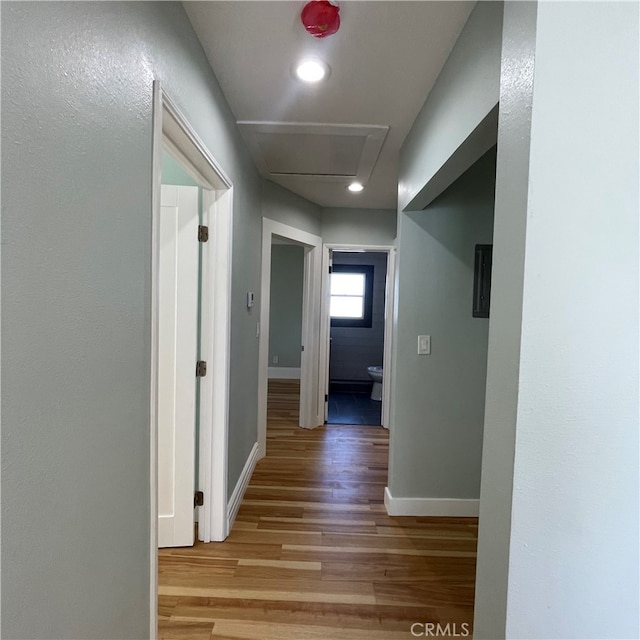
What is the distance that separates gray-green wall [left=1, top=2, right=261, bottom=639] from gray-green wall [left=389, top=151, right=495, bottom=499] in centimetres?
160

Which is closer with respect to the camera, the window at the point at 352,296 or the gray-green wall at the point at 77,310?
the gray-green wall at the point at 77,310

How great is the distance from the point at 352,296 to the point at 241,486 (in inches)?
155

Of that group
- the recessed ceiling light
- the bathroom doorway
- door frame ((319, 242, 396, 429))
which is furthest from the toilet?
the recessed ceiling light

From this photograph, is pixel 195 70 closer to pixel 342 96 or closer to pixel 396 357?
pixel 342 96

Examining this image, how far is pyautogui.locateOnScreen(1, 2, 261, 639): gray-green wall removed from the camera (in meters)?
0.60

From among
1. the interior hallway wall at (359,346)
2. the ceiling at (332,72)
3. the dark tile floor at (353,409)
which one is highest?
the ceiling at (332,72)

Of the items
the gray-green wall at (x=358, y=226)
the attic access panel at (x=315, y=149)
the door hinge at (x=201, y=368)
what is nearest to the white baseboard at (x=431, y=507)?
the door hinge at (x=201, y=368)

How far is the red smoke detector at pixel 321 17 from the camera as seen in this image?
1.16 metres

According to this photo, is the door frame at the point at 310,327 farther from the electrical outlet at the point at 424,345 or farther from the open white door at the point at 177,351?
the electrical outlet at the point at 424,345

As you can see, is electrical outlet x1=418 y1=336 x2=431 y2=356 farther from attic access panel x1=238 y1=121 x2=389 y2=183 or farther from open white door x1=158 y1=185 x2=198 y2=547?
open white door x1=158 y1=185 x2=198 y2=547

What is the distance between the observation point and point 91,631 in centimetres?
83

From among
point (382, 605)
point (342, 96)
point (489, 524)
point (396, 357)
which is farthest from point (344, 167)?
point (382, 605)

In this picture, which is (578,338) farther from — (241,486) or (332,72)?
(241,486)

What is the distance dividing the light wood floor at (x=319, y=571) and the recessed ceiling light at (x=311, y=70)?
235 cm
